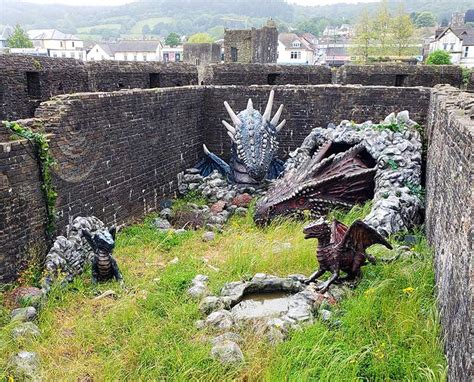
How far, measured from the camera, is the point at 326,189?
26.9 ft

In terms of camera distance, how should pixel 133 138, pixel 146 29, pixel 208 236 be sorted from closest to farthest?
1. pixel 208 236
2. pixel 133 138
3. pixel 146 29

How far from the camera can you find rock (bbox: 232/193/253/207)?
9656 mm

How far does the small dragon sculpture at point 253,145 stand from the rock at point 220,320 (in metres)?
4.88

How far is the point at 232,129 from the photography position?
10.3 m

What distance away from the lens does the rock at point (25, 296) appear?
18.4 ft

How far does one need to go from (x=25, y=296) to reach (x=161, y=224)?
345 cm

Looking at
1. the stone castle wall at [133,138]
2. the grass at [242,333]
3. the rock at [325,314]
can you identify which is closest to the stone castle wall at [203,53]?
the stone castle wall at [133,138]

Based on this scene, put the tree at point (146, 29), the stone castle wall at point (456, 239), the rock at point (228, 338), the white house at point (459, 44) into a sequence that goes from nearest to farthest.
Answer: the stone castle wall at point (456, 239)
the rock at point (228, 338)
the white house at point (459, 44)
the tree at point (146, 29)

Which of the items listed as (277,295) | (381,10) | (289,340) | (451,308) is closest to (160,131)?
(277,295)

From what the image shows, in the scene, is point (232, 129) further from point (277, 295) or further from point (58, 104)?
point (277, 295)

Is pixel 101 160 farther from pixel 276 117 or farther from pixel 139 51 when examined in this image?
pixel 139 51

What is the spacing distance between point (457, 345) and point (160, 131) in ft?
24.1

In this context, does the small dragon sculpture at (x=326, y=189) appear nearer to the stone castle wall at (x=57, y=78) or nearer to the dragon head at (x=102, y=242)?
the dragon head at (x=102, y=242)

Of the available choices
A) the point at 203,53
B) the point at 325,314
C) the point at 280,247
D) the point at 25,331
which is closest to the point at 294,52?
the point at 203,53
